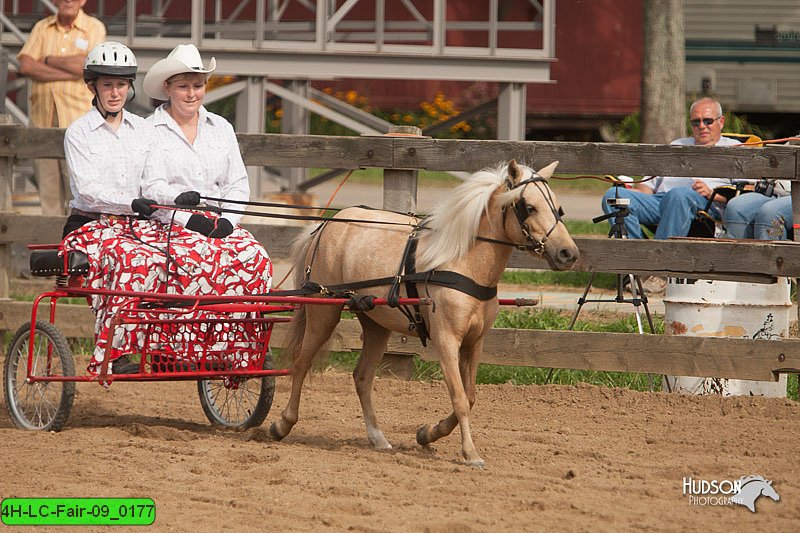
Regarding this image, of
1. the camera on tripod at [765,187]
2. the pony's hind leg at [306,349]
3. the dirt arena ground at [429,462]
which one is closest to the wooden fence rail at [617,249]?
the dirt arena ground at [429,462]

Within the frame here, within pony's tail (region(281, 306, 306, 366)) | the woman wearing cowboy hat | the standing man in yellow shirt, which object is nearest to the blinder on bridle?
pony's tail (region(281, 306, 306, 366))

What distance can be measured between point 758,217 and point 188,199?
3.90 metres

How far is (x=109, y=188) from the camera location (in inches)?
271

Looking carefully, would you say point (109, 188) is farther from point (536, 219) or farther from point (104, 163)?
point (536, 219)

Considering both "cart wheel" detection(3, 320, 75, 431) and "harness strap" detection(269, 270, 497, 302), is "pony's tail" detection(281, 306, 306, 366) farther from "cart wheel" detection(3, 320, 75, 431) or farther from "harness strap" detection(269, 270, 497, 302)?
"cart wheel" detection(3, 320, 75, 431)

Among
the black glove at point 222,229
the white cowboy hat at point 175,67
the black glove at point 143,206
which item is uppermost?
the white cowboy hat at point 175,67

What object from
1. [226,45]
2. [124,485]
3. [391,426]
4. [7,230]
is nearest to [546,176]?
[391,426]

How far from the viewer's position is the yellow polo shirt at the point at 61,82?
10.3 meters

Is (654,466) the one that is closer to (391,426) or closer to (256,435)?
(391,426)

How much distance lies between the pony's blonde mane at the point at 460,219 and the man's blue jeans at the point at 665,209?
2550 mm

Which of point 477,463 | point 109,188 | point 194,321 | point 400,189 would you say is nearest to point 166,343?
point 194,321

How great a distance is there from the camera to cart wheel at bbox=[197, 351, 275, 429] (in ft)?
22.4

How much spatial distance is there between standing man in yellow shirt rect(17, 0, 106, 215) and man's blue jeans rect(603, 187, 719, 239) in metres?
4.72

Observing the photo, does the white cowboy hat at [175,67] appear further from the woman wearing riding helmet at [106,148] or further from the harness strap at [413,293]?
the harness strap at [413,293]
